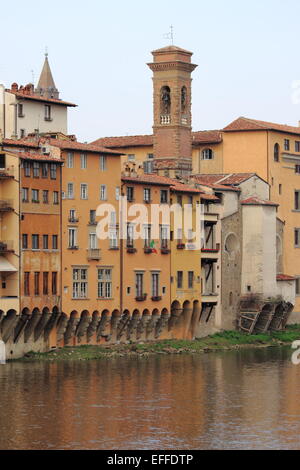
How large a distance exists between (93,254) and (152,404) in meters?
19.3

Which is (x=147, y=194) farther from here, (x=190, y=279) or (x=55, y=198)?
(x=55, y=198)

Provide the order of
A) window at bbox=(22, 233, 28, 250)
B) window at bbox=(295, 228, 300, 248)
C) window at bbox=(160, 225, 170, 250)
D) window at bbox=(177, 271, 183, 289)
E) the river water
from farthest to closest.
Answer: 1. window at bbox=(295, 228, 300, 248)
2. window at bbox=(177, 271, 183, 289)
3. window at bbox=(160, 225, 170, 250)
4. window at bbox=(22, 233, 28, 250)
5. the river water

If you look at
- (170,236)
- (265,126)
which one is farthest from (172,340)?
(265,126)

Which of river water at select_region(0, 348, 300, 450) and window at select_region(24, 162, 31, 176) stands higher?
window at select_region(24, 162, 31, 176)

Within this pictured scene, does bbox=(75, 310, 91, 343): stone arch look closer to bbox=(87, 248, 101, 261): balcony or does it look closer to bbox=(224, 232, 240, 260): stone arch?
bbox=(87, 248, 101, 261): balcony

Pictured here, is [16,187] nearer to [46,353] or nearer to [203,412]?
[46,353]

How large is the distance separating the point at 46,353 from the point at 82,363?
2322mm

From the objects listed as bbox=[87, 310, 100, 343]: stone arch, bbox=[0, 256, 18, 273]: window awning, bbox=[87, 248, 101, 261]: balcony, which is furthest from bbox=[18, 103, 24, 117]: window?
bbox=[0, 256, 18, 273]: window awning

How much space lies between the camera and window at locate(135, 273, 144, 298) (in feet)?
347

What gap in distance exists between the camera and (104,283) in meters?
103

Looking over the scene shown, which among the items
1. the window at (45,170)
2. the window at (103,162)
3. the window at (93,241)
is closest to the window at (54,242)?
the window at (93,241)

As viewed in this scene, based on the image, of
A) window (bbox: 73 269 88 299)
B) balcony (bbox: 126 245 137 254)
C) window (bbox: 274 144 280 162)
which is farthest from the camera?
window (bbox: 274 144 280 162)

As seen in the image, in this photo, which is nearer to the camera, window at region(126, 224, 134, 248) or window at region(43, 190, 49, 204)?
window at region(43, 190, 49, 204)

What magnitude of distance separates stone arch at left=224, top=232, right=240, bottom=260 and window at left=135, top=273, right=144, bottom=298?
33.9 ft
